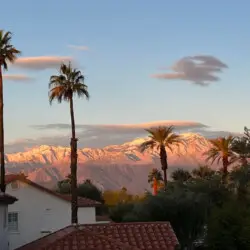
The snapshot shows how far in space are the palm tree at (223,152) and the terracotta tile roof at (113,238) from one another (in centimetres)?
3830

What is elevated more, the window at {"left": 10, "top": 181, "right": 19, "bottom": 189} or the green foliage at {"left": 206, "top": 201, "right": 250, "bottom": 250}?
the window at {"left": 10, "top": 181, "right": 19, "bottom": 189}

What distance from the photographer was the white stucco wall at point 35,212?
5191cm

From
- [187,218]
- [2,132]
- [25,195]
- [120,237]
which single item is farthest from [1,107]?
[120,237]

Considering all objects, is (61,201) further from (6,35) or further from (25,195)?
(6,35)

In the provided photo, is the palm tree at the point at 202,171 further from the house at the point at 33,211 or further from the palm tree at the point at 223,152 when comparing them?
the house at the point at 33,211

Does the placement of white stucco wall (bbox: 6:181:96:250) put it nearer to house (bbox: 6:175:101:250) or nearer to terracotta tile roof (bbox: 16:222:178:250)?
house (bbox: 6:175:101:250)

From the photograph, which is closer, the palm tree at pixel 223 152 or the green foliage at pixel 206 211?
the green foliage at pixel 206 211

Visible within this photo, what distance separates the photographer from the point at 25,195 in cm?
5362

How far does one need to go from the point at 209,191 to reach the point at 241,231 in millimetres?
12849

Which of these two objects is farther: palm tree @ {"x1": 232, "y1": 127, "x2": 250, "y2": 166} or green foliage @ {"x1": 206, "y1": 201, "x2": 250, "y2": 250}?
palm tree @ {"x1": 232, "y1": 127, "x2": 250, "y2": 166}

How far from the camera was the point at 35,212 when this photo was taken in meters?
53.7

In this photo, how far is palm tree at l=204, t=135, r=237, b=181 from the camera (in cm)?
6612

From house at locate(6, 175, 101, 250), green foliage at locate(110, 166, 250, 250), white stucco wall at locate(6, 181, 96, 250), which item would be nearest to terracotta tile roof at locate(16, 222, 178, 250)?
green foliage at locate(110, 166, 250, 250)

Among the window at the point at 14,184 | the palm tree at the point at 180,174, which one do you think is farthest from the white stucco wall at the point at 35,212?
the palm tree at the point at 180,174
